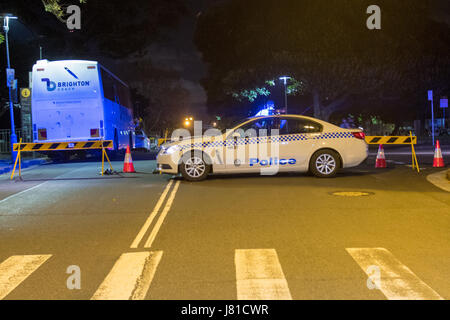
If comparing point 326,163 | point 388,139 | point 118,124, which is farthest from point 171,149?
point 118,124

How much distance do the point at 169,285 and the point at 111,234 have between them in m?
2.68

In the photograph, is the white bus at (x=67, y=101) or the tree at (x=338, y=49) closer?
the white bus at (x=67, y=101)

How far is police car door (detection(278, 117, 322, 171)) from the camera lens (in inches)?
531

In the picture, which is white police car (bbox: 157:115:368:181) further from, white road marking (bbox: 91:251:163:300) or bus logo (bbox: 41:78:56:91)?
bus logo (bbox: 41:78:56:91)

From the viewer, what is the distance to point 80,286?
5.18 meters

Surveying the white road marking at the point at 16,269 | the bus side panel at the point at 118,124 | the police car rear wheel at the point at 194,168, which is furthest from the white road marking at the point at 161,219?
the bus side panel at the point at 118,124

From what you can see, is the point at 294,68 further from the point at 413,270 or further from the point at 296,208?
the point at 413,270

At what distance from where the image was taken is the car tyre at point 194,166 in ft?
44.0

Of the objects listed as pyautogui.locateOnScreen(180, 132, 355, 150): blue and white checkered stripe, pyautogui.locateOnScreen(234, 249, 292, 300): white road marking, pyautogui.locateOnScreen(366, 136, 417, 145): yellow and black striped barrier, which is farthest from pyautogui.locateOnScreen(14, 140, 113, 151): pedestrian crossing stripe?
pyautogui.locateOnScreen(234, 249, 292, 300): white road marking

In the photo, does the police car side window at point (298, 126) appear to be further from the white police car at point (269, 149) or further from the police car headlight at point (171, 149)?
the police car headlight at point (171, 149)

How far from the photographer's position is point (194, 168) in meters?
13.5

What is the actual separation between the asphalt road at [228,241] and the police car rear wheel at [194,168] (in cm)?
84

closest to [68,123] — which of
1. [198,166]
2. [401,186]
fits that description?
[198,166]
